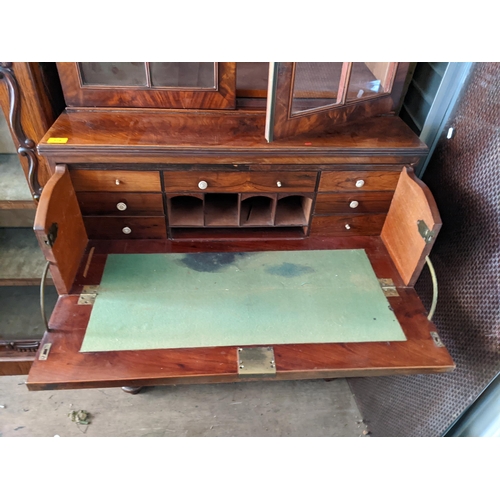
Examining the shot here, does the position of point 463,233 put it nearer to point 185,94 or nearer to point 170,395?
point 185,94

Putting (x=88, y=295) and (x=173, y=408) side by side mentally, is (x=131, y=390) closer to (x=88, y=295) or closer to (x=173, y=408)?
(x=173, y=408)

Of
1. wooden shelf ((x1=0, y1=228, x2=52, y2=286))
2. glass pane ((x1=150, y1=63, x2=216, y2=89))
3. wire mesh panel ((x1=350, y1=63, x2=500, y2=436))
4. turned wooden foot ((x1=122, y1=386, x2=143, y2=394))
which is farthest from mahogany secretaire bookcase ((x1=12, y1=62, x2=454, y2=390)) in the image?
turned wooden foot ((x1=122, y1=386, x2=143, y2=394))

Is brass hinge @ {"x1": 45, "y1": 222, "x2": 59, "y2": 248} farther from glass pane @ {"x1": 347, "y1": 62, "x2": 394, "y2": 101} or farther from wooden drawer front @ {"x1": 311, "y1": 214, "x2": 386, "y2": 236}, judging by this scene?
glass pane @ {"x1": 347, "y1": 62, "x2": 394, "y2": 101}

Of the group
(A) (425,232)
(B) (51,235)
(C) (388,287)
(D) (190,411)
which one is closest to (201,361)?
(B) (51,235)

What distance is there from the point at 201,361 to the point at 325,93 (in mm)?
918

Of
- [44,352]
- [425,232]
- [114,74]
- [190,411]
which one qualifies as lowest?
[190,411]

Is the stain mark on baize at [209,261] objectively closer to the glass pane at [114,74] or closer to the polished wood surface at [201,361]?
the polished wood surface at [201,361]

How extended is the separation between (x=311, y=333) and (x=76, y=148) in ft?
3.00

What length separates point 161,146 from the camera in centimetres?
126

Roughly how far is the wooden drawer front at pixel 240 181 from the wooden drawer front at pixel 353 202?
93 mm

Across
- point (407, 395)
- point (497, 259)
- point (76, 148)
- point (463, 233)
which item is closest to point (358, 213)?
point (463, 233)

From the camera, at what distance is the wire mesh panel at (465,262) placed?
120 centimetres

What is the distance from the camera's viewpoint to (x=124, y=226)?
1.44 m

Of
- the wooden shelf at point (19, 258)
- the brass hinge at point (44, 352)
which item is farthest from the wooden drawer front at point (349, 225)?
the wooden shelf at point (19, 258)
